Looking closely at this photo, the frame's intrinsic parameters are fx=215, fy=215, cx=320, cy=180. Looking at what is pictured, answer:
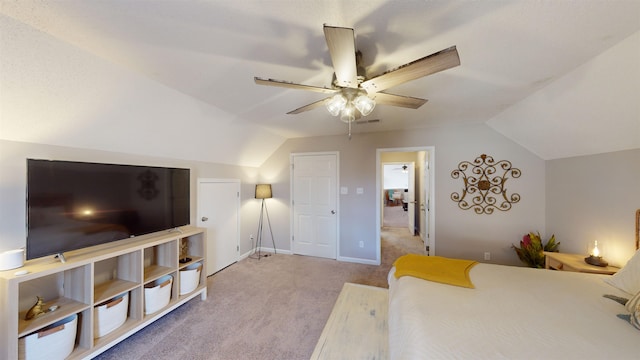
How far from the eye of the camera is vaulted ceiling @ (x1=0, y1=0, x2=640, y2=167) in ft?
3.66

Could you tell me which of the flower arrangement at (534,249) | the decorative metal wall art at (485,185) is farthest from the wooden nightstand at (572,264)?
the decorative metal wall art at (485,185)

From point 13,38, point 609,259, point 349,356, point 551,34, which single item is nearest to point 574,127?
point 609,259

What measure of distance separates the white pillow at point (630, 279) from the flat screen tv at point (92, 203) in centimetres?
395

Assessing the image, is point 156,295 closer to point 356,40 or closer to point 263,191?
point 263,191

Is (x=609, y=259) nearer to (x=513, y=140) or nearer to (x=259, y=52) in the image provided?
(x=513, y=140)

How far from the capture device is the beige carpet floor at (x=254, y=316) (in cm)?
184

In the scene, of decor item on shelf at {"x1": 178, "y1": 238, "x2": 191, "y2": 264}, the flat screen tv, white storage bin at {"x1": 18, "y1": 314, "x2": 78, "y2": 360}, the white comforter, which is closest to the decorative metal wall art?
the white comforter

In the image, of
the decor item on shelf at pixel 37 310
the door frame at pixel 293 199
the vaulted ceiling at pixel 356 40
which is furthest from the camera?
the door frame at pixel 293 199

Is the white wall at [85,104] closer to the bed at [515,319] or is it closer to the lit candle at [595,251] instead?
the bed at [515,319]

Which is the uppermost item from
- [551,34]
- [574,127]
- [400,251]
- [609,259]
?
[551,34]

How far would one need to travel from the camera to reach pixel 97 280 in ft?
6.56

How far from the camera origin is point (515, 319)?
125cm

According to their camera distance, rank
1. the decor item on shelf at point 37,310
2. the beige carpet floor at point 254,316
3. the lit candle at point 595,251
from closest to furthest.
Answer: the decor item on shelf at point 37,310 < the beige carpet floor at point 254,316 < the lit candle at point 595,251

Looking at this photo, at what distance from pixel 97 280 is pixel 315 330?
82.3 inches
